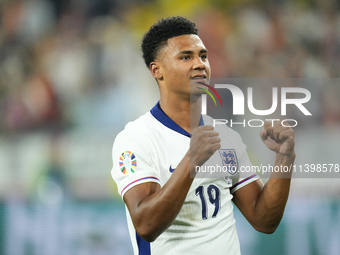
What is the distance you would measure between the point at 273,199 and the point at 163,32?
0.95 meters

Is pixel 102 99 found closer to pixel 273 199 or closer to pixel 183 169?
pixel 273 199

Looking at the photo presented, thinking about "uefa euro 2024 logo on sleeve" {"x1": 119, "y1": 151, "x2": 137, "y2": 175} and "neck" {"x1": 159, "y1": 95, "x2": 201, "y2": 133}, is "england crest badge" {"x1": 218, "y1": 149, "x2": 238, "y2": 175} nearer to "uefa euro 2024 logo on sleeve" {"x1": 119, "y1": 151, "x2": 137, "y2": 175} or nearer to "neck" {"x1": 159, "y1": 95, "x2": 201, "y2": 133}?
"neck" {"x1": 159, "y1": 95, "x2": 201, "y2": 133}

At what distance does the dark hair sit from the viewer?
1.69 meters

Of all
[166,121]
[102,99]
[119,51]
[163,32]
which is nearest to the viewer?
[166,121]

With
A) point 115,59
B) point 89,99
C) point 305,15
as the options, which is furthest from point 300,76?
point 89,99

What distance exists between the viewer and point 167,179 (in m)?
1.45

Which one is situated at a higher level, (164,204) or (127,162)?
(127,162)

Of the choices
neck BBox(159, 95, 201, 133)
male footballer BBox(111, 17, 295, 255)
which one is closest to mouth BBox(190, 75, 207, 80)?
male footballer BBox(111, 17, 295, 255)

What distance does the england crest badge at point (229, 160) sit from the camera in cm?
161

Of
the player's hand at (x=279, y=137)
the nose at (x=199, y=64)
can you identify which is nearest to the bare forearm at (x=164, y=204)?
the player's hand at (x=279, y=137)

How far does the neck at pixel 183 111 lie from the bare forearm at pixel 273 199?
0.44 metres

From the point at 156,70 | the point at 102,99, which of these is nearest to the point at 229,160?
the point at 156,70

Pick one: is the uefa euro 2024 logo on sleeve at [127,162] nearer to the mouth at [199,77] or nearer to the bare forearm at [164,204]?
the bare forearm at [164,204]

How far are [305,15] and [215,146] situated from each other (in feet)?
14.0
